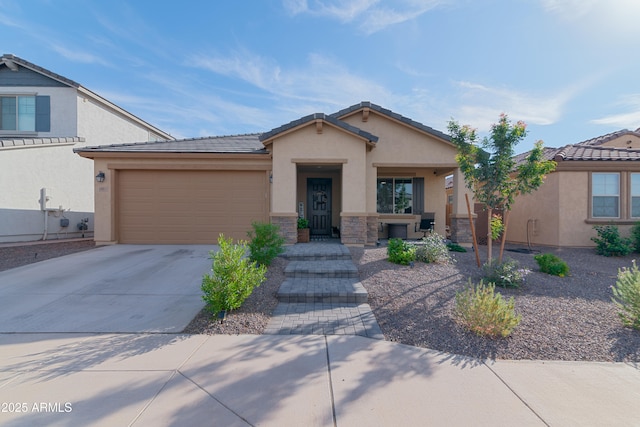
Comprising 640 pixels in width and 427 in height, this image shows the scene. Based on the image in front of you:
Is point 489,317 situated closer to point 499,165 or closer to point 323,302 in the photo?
point 323,302

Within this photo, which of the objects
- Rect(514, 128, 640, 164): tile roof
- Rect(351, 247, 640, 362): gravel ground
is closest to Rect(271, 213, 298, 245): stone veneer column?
Rect(351, 247, 640, 362): gravel ground

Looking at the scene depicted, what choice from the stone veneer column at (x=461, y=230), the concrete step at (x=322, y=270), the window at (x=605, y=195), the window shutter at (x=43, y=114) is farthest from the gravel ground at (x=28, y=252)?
the window at (x=605, y=195)

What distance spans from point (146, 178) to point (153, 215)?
1.37 m

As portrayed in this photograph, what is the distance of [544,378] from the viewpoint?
114 inches

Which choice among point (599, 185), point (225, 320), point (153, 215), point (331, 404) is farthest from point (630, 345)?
point (153, 215)

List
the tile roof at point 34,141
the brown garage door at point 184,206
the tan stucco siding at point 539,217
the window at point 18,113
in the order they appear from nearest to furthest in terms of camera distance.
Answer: the brown garage door at point 184,206, the tan stucco siding at point 539,217, the tile roof at point 34,141, the window at point 18,113

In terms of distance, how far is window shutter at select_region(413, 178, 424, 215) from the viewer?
11.7 metres

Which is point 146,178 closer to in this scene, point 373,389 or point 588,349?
point 373,389

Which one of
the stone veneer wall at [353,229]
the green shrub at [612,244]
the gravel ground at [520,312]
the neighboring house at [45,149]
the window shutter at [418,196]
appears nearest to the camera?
the gravel ground at [520,312]

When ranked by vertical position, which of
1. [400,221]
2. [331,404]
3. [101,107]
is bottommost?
[331,404]

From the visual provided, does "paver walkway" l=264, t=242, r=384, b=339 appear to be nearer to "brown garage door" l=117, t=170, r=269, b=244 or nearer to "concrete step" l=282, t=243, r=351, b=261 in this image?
"concrete step" l=282, t=243, r=351, b=261

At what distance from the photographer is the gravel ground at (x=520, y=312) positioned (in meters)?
3.45

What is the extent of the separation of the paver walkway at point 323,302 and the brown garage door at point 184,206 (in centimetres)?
376

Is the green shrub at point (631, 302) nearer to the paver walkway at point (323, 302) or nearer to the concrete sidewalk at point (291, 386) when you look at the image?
the concrete sidewalk at point (291, 386)
